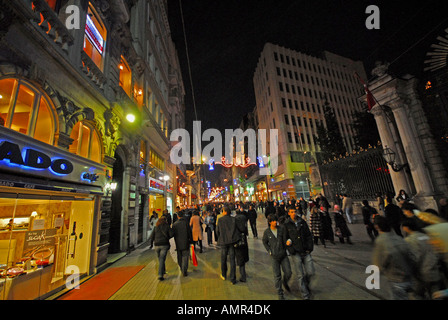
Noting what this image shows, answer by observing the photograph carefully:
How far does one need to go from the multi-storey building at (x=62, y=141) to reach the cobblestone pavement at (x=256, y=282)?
2183 millimetres

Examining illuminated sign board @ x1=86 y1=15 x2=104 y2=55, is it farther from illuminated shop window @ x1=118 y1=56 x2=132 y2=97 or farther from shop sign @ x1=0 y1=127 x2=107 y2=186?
shop sign @ x1=0 y1=127 x2=107 y2=186

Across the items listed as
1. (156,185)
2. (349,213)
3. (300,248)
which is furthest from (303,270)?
(156,185)

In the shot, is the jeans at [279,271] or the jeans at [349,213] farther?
the jeans at [349,213]

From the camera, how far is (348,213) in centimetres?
1169

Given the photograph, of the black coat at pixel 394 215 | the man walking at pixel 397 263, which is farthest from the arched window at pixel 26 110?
the black coat at pixel 394 215

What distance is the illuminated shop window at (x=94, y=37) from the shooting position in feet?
26.5

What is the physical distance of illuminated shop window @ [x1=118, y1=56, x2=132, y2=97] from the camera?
11498 millimetres

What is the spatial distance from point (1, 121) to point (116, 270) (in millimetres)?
5869

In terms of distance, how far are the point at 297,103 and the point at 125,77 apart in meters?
36.1

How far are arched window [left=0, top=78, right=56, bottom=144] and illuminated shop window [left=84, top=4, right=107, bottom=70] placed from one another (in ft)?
12.1

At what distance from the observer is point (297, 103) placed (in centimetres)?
3988

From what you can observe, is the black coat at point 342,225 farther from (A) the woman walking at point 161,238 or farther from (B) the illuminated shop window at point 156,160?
(B) the illuminated shop window at point 156,160
